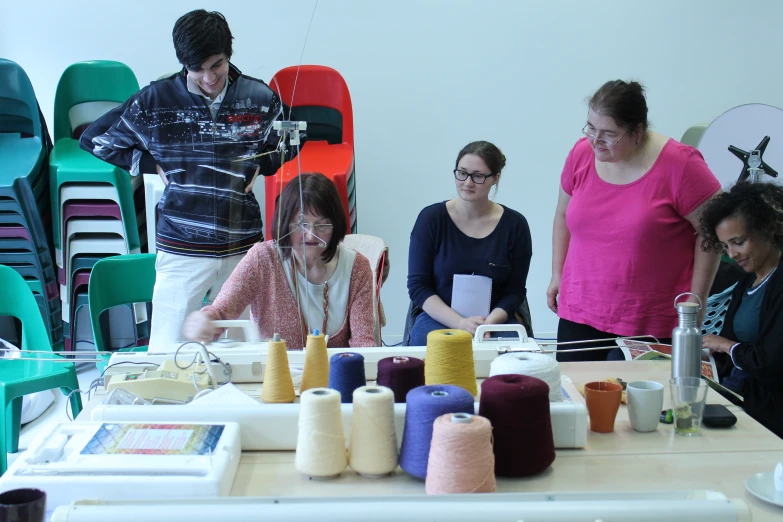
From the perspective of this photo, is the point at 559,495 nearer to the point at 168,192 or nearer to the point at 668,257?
the point at 668,257

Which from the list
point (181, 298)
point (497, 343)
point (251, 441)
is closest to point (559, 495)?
point (251, 441)

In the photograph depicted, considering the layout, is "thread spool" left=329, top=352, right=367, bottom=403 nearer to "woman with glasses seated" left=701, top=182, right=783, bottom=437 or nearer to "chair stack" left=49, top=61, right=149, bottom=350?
"woman with glasses seated" left=701, top=182, right=783, bottom=437

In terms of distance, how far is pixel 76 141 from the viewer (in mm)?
3930

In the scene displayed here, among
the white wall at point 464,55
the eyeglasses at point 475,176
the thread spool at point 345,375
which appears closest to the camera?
the thread spool at point 345,375

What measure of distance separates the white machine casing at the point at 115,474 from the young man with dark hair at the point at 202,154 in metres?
1.06

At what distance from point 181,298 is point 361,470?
55.9 inches

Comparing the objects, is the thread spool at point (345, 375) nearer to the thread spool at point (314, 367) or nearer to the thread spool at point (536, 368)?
the thread spool at point (314, 367)

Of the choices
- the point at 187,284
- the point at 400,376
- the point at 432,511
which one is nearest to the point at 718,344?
the point at 400,376

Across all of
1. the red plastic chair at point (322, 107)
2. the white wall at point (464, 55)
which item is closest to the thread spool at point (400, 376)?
the red plastic chair at point (322, 107)

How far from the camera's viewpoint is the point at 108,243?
151 inches

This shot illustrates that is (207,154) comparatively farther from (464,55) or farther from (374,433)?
(464,55)

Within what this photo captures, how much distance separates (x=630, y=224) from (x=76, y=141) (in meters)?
2.81

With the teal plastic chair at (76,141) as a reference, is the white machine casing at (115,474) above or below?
below

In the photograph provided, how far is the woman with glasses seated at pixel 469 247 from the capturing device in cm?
258
